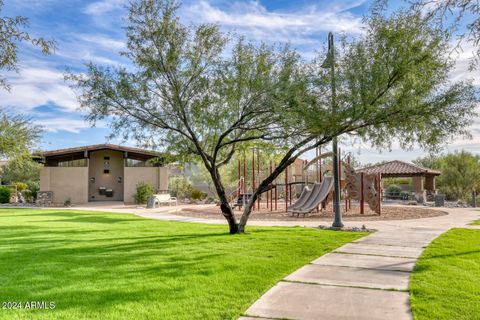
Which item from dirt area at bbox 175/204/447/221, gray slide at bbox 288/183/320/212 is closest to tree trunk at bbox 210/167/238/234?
dirt area at bbox 175/204/447/221

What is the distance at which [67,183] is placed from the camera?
28188mm

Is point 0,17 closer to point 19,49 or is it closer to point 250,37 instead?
point 19,49

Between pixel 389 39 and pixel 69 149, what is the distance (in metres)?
23.6

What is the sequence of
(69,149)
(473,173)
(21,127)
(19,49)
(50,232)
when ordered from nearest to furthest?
(19,49) < (50,232) < (21,127) < (69,149) < (473,173)

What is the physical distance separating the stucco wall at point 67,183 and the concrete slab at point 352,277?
24.8m

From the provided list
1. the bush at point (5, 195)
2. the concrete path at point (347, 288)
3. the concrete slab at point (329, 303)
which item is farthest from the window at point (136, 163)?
the concrete slab at point (329, 303)

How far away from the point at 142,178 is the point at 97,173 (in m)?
3.78

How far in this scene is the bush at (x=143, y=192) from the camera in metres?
26.8

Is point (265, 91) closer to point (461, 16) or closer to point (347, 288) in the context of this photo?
point (461, 16)

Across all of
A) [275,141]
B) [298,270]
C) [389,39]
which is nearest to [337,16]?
[389,39]

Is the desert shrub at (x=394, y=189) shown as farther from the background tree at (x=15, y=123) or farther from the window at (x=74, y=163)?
the background tree at (x=15, y=123)

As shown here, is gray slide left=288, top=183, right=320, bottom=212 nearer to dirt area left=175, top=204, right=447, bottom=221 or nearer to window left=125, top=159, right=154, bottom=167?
dirt area left=175, top=204, right=447, bottom=221

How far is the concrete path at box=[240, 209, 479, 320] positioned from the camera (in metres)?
4.31

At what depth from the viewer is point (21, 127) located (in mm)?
22406
